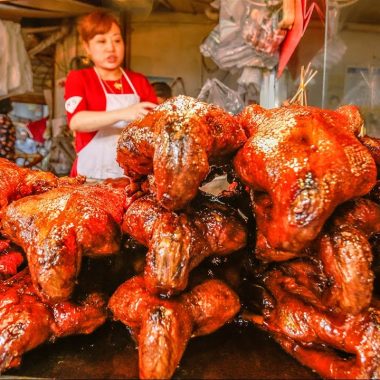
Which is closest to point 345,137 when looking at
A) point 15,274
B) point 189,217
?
point 189,217

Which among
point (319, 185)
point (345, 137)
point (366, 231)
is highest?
point (345, 137)

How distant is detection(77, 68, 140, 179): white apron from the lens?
4020 mm

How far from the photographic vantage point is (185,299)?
49.2 inches

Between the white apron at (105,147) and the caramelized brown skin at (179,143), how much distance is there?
109 inches

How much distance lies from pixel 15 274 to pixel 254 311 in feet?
2.74

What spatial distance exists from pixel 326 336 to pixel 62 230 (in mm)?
802

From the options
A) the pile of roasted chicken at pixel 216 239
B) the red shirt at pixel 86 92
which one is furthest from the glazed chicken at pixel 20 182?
the red shirt at pixel 86 92

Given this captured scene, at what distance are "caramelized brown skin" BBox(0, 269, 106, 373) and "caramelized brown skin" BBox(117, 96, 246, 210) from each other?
473 millimetres

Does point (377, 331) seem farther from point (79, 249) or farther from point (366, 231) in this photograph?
point (79, 249)

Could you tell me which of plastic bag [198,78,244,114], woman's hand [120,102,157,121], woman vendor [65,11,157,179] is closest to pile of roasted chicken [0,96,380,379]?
woman's hand [120,102,157,121]

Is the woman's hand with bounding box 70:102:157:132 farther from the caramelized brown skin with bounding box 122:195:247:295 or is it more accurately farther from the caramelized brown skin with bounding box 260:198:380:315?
the caramelized brown skin with bounding box 260:198:380:315

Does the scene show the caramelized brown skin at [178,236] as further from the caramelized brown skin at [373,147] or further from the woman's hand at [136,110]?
the woman's hand at [136,110]

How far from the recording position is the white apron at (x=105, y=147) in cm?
402

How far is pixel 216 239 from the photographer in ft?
4.25
